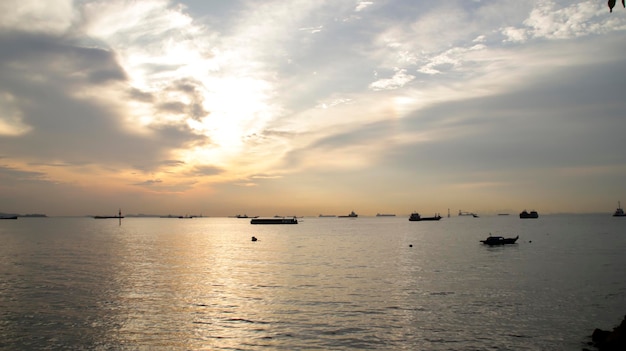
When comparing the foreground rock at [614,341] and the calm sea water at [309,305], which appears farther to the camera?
the calm sea water at [309,305]

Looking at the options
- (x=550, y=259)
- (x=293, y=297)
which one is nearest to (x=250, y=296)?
(x=293, y=297)

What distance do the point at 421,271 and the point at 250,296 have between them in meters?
27.5

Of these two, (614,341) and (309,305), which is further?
(309,305)

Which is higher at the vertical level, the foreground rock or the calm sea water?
the foreground rock

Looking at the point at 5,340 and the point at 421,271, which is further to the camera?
the point at 421,271

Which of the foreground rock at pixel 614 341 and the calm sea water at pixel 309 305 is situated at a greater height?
the foreground rock at pixel 614 341

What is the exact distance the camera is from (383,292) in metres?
42.4

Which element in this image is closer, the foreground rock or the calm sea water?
the foreground rock

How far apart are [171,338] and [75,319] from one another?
9.76 metres

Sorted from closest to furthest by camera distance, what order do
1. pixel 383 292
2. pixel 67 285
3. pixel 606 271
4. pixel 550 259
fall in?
1. pixel 383 292
2. pixel 67 285
3. pixel 606 271
4. pixel 550 259

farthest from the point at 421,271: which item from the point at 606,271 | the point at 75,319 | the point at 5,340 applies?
the point at 5,340

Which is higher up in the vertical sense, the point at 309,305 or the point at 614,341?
the point at 614,341

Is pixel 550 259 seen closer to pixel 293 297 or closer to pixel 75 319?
pixel 293 297

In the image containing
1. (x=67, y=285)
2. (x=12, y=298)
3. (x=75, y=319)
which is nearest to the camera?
(x=75, y=319)
